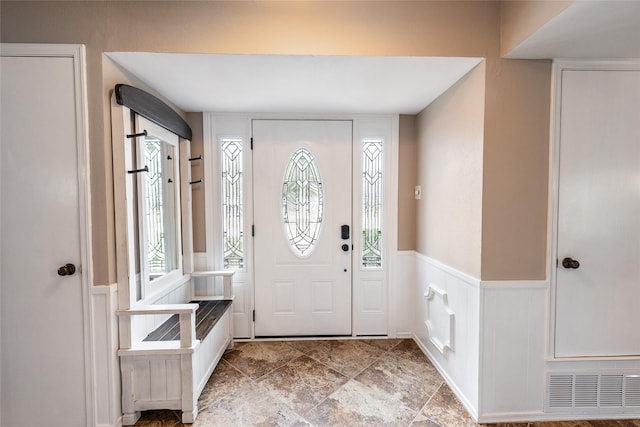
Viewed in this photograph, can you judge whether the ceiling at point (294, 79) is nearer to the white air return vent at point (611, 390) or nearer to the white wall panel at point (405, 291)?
the white wall panel at point (405, 291)

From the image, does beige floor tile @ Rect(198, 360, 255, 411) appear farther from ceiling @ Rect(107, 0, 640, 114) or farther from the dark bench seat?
ceiling @ Rect(107, 0, 640, 114)

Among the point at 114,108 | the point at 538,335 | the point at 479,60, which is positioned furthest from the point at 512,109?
the point at 114,108

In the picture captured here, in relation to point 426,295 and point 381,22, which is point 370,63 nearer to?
point 381,22

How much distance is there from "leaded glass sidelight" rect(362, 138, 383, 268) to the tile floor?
2.88 feet

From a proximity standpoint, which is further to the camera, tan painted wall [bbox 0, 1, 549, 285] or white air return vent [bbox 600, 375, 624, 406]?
white air return vent [bbox 600, 375, 624, 406]

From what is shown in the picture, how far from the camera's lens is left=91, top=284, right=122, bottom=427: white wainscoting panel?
63.3 inches

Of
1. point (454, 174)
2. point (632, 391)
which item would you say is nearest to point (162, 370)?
point (454, 174)

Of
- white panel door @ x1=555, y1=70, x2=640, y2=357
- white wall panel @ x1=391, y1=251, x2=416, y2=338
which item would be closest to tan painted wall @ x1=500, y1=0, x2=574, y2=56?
white panel door @ x1=555, y1=70, x2=640, y2=357

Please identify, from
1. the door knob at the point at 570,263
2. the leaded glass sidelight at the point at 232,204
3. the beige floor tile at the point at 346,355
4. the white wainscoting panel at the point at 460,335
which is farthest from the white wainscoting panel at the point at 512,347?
the leaded glass sidelight at the point at 232,204

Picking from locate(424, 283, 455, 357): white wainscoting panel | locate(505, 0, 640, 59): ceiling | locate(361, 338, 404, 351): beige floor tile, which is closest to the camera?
locate(505, 0, 640, 59): ceiling

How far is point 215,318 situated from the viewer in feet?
7.32

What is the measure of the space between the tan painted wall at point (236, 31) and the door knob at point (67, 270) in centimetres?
11

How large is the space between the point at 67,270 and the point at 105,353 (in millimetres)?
533

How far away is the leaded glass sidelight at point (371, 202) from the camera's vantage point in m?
2.75
